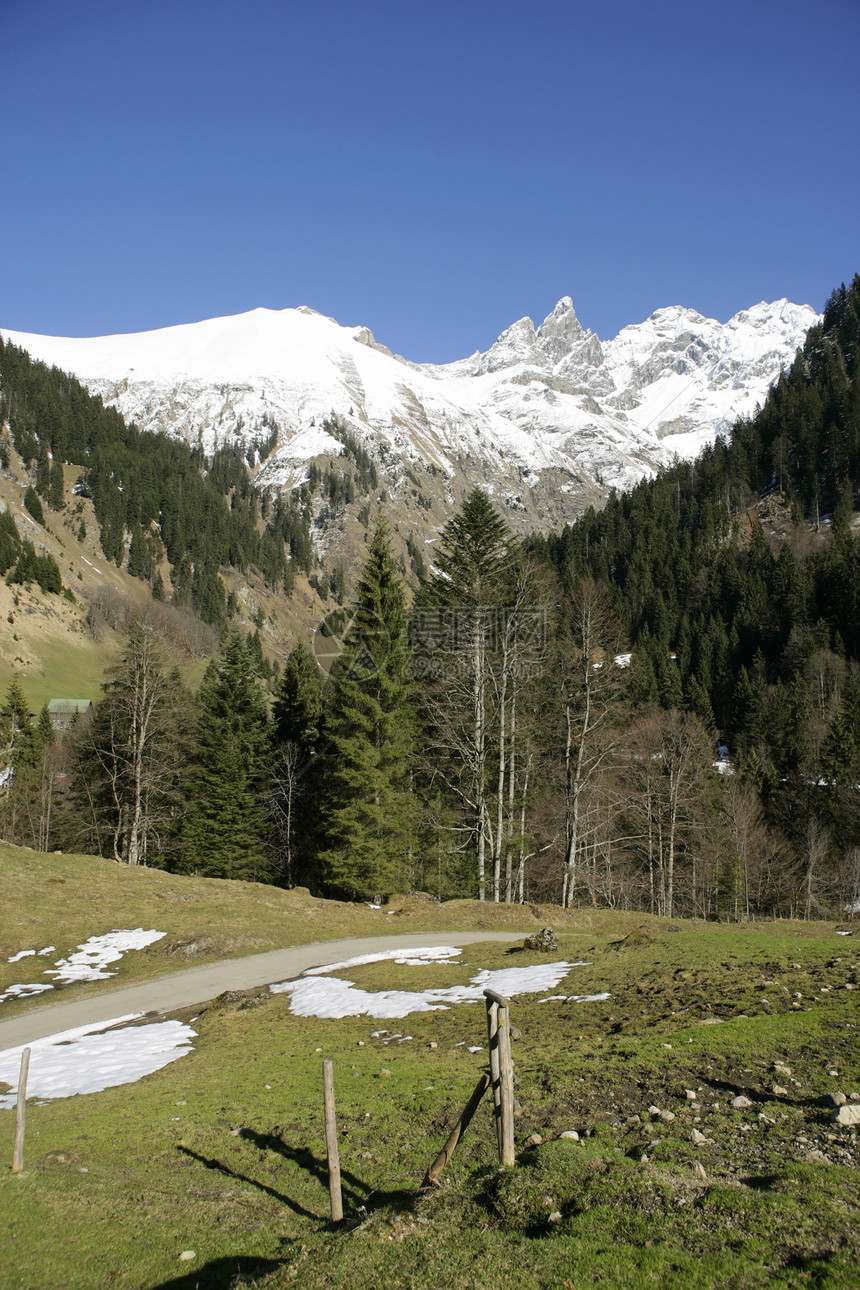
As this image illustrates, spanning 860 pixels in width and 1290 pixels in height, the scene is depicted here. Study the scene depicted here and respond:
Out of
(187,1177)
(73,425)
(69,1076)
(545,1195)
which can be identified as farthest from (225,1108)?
(73,425)

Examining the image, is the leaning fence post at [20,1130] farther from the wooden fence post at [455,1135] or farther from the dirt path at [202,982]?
the dirt path at [202,982]

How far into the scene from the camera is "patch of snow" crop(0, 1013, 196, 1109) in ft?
35.8

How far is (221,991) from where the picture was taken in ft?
55.5

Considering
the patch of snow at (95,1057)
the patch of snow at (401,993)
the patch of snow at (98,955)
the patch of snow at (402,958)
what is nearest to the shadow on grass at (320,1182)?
the patch of snow at (95,1057)

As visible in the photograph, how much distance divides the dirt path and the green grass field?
154 inches

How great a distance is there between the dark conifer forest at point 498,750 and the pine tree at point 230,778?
15 centimetres

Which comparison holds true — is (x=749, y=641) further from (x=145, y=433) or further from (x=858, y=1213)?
(x=145, y=433)

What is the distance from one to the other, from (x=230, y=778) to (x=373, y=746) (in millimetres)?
14437

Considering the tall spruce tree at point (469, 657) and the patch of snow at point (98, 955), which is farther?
the tall spruce tree at point (469, 657)

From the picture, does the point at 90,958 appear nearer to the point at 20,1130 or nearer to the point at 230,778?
A: the point at 20,1130

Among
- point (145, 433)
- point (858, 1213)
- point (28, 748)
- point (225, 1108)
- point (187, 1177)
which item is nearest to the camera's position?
point (858, 1213)

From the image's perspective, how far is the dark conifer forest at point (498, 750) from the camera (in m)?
29.6

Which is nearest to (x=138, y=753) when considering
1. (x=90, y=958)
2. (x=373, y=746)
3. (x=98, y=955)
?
(x=373, y=746)

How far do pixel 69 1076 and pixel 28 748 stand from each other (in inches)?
2557
